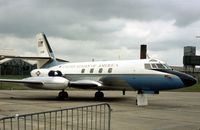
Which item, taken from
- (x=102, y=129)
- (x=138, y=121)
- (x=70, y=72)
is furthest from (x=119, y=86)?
(x=102, y=129)

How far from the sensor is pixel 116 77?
2348 centimetres

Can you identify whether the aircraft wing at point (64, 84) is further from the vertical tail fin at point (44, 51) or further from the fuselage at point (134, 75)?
the vertical tail fin at point (44, 51)

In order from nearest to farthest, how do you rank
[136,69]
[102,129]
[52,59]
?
[102,129] → [136,69] → [52,59]

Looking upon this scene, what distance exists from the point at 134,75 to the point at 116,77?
138 centimetres

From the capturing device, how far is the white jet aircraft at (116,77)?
2136cm

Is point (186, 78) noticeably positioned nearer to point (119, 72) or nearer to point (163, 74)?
point (163, 74)

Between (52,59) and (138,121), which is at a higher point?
(52,59)

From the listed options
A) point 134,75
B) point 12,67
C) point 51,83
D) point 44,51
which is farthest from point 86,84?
point 12,67

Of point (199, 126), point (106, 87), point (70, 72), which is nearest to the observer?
point (199, 126)

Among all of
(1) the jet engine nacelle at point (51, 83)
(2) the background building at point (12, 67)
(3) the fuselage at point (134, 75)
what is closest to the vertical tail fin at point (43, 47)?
(3) the fuselage at point (134, 75)

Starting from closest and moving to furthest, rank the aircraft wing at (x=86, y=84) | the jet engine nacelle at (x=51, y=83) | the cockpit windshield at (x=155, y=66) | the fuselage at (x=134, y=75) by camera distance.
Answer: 1. the fuselage at (x=134, y=75)
2. the cockpit windshield at (x=155, y=66)
3. the jet engine nacelle at (x=51, y=83)
4. the aircraft wing at (x=86, y=84)

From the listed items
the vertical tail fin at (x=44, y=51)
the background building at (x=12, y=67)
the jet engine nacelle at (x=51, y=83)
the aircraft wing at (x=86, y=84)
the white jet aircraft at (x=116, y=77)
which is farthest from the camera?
the background building at (x=12, y=67)

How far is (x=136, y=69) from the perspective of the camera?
888 inches

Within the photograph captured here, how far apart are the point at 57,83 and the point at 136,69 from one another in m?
4.95
